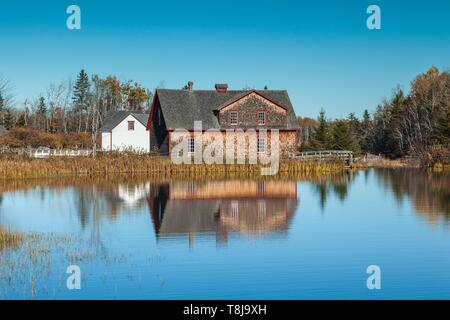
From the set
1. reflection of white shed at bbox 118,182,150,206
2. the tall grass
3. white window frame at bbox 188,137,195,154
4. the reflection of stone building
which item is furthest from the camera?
white window frame at bbox 188,137,195,154

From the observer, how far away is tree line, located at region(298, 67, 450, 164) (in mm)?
56031

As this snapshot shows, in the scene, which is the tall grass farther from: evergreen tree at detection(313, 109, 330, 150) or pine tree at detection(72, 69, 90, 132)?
pine tree at detection(72, 69, 90, 132)

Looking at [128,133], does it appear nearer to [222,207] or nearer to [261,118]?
[261,118]

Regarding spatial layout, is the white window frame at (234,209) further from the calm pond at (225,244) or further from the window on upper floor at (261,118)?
the window on upper floor at (261,118)

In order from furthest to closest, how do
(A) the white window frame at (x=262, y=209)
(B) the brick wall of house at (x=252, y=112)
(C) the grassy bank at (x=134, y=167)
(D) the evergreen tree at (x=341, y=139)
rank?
(D) the evergreen tree at (x=341, y=139), (B) the brick wall of house at (x=252, y=112), (C) the grassy bank at (x=134, y=167), (A) the white window frame at (x=262, y=209)

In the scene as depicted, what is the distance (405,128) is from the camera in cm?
6838

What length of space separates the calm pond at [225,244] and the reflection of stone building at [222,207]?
0.21 feet

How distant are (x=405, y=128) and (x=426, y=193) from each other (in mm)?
38379

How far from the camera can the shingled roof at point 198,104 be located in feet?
176

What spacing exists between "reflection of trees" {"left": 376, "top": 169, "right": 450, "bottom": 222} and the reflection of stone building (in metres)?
5.16

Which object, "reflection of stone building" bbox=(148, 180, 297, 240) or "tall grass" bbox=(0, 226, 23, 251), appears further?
"reflection of stone building" bbox=(148, 180, 297, 240)

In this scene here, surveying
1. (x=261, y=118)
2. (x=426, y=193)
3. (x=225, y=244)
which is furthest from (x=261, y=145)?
(x=225, y=244)

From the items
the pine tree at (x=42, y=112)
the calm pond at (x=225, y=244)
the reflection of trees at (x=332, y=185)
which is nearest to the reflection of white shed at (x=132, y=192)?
the calm pond at (x=225, y=244)

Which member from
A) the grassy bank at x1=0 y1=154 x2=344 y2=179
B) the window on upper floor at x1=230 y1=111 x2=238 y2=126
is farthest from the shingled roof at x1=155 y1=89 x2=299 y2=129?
the grassy bank at x1=0 y1=154 x2=344 y2=179
